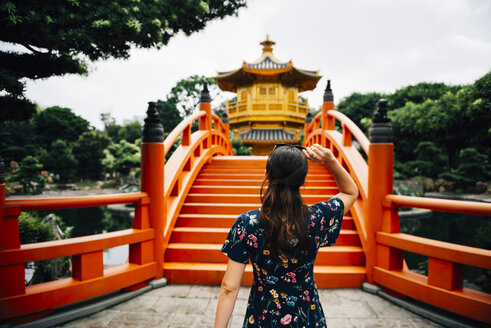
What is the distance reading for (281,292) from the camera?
1.27 metres

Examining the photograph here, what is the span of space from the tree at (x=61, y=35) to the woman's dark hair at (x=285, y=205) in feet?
14.0

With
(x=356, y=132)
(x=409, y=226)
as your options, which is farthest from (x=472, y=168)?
(x=356, y=132)

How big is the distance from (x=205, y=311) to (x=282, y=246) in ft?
6.27

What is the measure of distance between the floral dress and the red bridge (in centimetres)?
184

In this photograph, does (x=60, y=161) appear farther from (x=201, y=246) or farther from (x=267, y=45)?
(x=201, y=246)

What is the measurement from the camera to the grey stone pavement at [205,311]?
2.48 metres

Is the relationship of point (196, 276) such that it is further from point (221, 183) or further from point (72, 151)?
point (72, 151)

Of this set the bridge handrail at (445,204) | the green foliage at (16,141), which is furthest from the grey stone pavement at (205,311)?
the green foliage at (16,141)

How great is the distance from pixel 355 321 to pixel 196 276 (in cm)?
172

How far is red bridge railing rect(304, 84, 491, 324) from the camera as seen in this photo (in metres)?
2.36

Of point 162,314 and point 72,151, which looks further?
point 72,151

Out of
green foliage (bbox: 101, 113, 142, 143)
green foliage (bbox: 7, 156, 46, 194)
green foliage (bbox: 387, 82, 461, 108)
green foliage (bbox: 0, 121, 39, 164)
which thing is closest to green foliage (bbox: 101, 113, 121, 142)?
green foliage (bbox: 101, 113, 142, 143)

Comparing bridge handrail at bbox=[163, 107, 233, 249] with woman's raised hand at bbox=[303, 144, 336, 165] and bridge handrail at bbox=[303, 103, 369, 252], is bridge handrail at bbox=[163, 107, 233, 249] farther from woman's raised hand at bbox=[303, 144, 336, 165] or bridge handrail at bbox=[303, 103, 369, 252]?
woman's raised hand at bbox=[303, 144, 336, 165]

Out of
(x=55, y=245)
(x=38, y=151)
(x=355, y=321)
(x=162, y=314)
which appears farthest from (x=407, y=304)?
(x=38, y=151)
